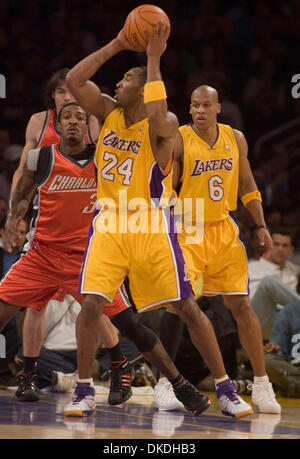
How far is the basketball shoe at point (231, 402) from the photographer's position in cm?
456

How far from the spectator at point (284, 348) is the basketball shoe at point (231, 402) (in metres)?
1.92

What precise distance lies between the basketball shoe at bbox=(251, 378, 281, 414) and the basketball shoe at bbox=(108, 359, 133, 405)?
→ 82cm

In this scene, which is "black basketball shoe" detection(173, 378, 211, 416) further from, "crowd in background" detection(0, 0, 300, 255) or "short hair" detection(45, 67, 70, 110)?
"crowd in background" detection(0, 0, 300, 255)

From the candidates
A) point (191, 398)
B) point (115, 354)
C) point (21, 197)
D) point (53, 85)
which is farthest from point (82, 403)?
point (53, 85)

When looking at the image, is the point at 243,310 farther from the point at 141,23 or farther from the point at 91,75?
the point at 141,23

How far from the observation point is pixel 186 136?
541 cm

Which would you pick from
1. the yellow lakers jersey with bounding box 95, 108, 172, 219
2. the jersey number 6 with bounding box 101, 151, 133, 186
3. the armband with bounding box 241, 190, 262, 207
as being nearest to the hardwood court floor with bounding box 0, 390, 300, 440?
the yellow lakers jersey with bounding box 95, 108, 172, 219

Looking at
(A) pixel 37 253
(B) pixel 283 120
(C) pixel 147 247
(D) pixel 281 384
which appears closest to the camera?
(C) pixel 147 247

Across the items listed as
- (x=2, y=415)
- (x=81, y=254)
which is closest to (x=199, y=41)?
(x=81, y=254)

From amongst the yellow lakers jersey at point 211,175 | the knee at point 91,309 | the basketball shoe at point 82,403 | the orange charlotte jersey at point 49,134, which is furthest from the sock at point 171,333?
the orange charlotte jersey at point 49,134

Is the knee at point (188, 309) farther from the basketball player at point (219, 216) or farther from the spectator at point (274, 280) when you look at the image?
the spectator at point (274, 280)

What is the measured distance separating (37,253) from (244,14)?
272 inches

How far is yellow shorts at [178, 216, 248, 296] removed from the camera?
5.14m

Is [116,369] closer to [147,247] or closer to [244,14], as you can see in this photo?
[147,247]
